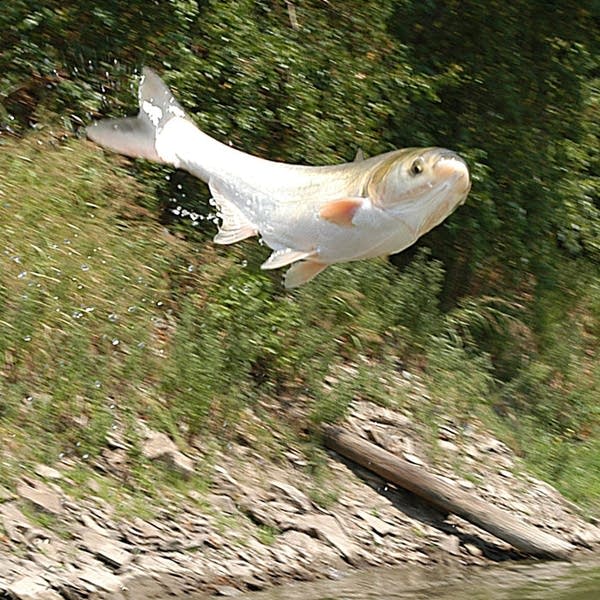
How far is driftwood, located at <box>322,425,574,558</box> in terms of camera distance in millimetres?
9156

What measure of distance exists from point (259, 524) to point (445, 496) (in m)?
1.44

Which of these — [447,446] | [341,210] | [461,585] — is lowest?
[341,210]

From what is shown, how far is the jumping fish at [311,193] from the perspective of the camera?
4.37 metres

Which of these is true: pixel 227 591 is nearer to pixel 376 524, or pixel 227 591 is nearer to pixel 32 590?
pixel 32 590

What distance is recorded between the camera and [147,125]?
5.48 meters

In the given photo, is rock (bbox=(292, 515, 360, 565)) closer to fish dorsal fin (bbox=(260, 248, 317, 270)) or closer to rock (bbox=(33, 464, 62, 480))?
rock (bbox=(33, 464, 62, 480))

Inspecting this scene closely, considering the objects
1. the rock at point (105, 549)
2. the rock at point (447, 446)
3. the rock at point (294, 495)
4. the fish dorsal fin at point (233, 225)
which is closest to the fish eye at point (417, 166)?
the fish dorsal fin at point (233, 225)

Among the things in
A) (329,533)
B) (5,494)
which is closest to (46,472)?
(5,494)

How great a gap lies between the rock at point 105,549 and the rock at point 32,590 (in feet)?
1.51

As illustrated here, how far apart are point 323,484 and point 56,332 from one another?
1.95 meters

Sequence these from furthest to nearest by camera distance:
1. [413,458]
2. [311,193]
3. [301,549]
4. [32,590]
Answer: [413,458]
[301,549]
[32,590]
[311,193]

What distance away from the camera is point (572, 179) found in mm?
12391

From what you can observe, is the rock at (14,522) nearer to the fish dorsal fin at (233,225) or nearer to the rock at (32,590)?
the rock at (32,590)

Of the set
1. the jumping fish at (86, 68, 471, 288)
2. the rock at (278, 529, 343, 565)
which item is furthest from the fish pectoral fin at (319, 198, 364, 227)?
the rock at (278, 529, 343, 565)
